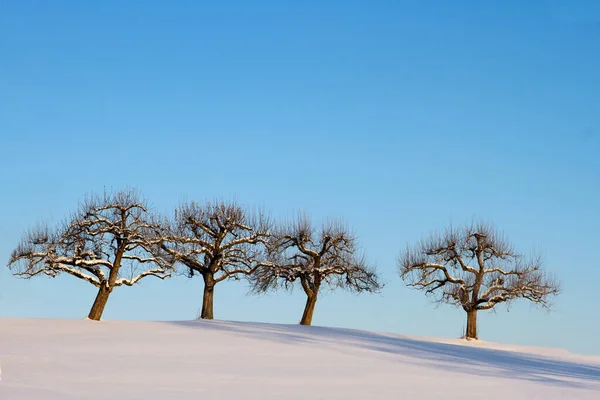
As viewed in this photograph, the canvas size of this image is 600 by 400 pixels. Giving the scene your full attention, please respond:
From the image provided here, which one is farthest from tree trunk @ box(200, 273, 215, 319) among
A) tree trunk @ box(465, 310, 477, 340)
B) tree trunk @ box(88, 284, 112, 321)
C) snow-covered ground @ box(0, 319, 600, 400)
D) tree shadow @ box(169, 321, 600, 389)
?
tree trunk @ box(465, 310, 477, 340)

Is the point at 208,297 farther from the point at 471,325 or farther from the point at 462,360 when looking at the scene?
the point at 462,360

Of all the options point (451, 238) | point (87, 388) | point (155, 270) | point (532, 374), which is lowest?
point (87, 388)

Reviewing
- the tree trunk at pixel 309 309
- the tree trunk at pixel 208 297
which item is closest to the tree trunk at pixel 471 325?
the tree trunk at pixel 309 309

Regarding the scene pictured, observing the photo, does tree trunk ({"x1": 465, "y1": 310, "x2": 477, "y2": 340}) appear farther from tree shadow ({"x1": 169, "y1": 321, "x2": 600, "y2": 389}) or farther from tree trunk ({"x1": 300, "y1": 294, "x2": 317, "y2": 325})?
tree shadow ({"x1": 169, "y1": 321, "x2": 600, "y2": 389})

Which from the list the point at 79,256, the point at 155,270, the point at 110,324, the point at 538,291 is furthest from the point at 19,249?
the point at 538,291

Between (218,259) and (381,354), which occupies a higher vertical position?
(218,259)

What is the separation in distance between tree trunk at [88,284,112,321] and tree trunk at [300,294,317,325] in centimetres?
1037

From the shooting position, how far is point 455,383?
13.8 meters

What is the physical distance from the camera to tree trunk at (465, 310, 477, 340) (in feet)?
125

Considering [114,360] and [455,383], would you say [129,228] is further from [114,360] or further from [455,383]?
[455,383]

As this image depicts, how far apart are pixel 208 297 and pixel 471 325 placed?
14901 mm

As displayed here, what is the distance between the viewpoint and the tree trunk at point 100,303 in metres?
31.8

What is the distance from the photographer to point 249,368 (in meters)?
15.2

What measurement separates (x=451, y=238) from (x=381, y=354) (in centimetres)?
2162
